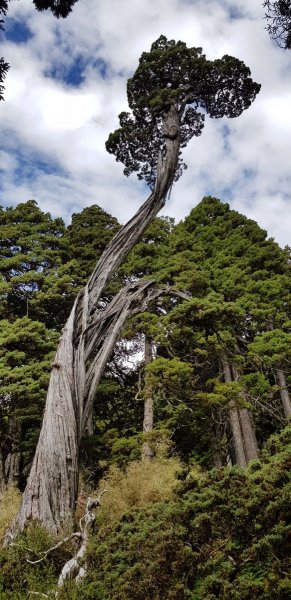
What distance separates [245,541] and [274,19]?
4.98 m

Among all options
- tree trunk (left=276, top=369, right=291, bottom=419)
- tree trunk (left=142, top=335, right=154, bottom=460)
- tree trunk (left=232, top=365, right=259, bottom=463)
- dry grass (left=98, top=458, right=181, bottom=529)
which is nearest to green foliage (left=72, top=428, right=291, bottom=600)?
dry grass (left=98, top=458, right=181, bottom=529)

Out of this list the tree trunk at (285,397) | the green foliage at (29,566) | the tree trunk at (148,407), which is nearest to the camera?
the green foliage at (29,566)

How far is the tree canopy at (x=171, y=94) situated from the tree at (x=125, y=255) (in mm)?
23

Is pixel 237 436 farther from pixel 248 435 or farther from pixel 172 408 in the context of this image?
pixel 172 408

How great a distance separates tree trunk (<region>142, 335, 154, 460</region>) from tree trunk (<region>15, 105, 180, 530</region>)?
2145 mm

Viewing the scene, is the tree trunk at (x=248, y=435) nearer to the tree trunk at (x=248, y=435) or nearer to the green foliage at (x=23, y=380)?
the tree trunk at (x=248, y=435)

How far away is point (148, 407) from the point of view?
11695 mm

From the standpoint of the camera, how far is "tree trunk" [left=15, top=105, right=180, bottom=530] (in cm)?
629

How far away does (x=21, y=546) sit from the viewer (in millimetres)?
4523

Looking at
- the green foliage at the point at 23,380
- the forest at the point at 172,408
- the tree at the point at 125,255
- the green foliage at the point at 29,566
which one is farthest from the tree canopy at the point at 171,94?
the green foliage at the point at 29,566

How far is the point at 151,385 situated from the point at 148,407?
1599 mm

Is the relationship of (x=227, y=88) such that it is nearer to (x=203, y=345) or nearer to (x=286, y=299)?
(x=286, y=299)

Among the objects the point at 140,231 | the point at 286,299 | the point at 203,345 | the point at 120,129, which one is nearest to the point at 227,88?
the point at 120,129

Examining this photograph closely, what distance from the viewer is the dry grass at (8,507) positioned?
743 centimetres
